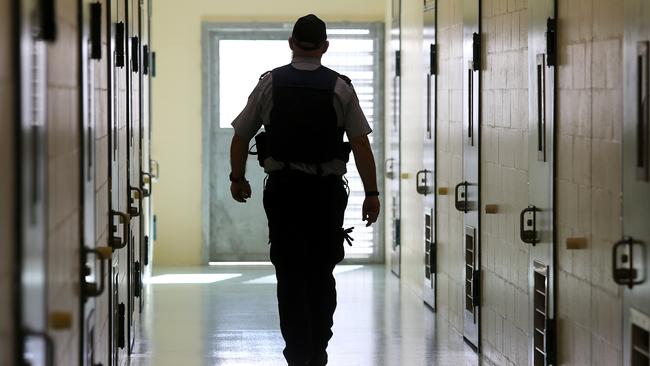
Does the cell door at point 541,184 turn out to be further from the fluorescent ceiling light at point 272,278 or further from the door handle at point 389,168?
the door handle at point 389,168

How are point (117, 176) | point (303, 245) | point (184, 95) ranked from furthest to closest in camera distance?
point (184, 95)
point (117, 176)
point (303, 245)

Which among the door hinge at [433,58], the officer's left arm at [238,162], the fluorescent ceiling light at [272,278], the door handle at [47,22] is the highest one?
the door hinge at [433,58]

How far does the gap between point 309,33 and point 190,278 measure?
454 centimetres

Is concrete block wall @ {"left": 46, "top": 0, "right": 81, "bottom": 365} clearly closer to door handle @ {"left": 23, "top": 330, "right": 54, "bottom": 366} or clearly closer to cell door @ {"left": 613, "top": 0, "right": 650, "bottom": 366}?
door handle @ {"left": 23, "top": 330, "right": 54, "bottom": 366}

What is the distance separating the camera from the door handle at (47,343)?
7.27 feet

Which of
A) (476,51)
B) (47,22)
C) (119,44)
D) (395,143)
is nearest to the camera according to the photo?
(47,22)

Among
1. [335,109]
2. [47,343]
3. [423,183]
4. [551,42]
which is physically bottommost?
[47,343]

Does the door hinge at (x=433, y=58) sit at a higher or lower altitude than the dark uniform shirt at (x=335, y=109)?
higher

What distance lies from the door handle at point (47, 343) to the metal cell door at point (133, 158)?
319 cm

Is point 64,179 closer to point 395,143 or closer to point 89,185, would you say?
point 89,185

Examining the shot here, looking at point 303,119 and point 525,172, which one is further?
point 525,172

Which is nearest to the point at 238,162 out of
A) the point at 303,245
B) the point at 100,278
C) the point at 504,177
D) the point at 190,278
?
the point at 303,245

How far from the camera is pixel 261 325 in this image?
6.81 meters

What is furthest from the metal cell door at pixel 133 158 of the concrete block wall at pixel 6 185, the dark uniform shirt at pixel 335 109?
the concrete block wall at pixel 6 185
